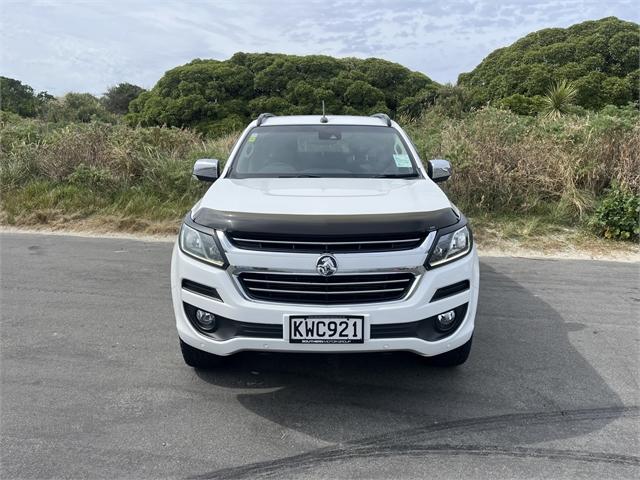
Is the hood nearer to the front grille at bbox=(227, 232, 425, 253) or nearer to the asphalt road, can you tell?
the front grille at bbox=(227, 232, 425, 253)

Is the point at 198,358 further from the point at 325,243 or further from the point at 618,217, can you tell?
the point at 618,217

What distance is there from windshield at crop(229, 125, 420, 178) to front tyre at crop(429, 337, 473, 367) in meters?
1.43

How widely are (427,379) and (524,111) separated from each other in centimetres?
1536

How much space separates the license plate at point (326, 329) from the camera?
2.71 m

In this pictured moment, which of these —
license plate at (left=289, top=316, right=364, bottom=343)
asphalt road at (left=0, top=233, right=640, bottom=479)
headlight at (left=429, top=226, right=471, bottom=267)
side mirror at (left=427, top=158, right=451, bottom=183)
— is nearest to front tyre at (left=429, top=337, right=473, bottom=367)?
asphalt road at (left=0, top=233, right=640, bottom=479)

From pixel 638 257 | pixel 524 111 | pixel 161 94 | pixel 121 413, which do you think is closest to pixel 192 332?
pixel 121 413

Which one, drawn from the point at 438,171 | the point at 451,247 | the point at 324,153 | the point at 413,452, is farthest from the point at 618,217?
the point at 413,452

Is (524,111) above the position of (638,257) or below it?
above

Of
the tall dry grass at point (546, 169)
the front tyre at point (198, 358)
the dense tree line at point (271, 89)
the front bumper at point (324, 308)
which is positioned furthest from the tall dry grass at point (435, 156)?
the dense tree line at point (271, 89)

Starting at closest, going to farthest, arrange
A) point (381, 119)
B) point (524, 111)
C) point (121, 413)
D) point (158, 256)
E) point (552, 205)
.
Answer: point (121, 413) → point (381, 119) → point (158, 256) → point (552, 205) → point (524, 111)

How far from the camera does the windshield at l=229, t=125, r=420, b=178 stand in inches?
161

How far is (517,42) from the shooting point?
2852cm

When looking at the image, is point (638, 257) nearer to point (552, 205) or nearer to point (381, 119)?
point (552, 205)

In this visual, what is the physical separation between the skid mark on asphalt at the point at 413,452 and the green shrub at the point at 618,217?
4.97 m
